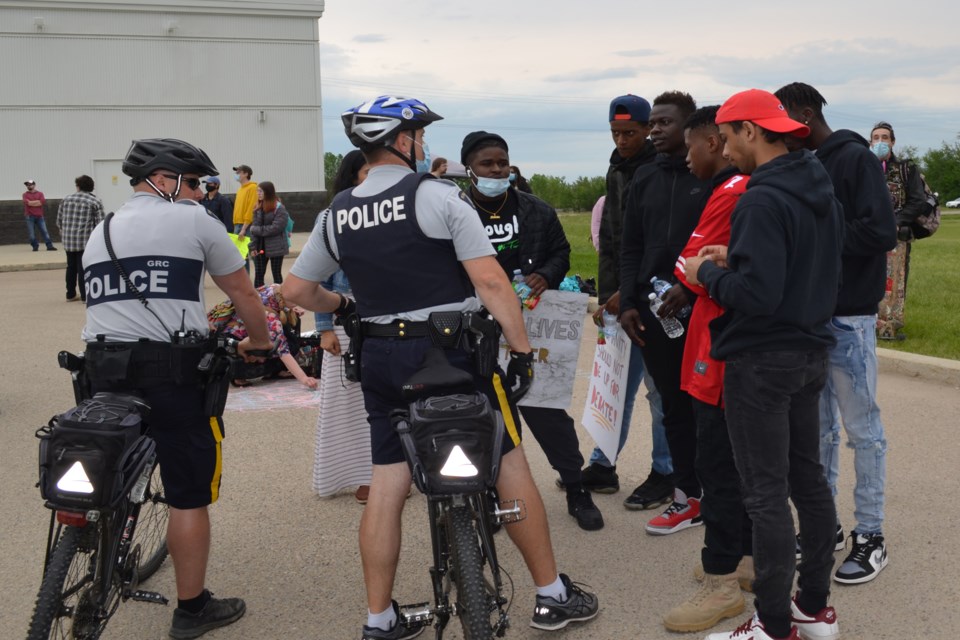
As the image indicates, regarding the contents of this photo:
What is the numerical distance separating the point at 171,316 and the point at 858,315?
9.23ft

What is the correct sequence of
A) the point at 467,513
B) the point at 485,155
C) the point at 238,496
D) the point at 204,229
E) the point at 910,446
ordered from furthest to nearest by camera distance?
the point at 910,446 → the point at 238,496 → the point at 485,155 → the point at 204,229 → the point at 467,513

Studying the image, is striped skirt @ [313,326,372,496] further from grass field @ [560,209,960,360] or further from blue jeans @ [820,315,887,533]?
grass field @ [560,209,960,360]

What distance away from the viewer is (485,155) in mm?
5004

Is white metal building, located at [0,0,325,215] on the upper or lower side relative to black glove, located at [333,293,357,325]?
upper

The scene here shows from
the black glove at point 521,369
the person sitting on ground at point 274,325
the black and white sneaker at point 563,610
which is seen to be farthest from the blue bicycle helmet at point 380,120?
the person sitting on ground at point 274,325

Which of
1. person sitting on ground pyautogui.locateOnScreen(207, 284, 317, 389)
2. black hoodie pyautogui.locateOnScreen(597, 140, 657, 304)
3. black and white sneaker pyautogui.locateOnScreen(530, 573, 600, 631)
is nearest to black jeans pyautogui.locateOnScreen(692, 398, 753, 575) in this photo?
black and white sneaker pyautogui.locateOnScreen(530, 573, 600, 631)

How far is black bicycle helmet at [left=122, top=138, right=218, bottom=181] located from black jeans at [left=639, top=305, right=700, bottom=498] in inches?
88.8

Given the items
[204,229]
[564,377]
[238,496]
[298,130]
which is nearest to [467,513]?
[204,229]

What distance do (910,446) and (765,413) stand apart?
10.9 feet

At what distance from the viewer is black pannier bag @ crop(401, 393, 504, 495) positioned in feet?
10.7

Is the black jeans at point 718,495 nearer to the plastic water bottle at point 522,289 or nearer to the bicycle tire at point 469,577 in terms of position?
the bicycle tire at point 469,577

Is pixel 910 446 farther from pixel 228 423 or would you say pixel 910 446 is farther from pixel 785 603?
pixel 228 423

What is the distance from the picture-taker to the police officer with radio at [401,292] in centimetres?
352

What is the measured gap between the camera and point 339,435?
5.47m
